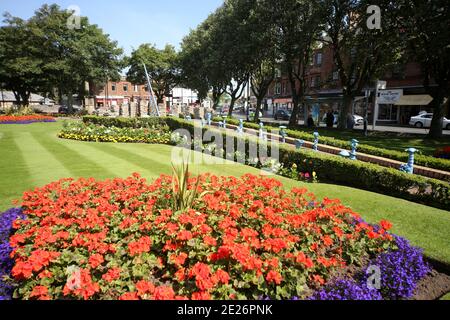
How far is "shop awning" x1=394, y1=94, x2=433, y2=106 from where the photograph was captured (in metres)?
33.9

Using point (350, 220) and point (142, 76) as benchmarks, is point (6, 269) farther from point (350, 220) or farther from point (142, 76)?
point (142, 76)

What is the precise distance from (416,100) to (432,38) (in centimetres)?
2037

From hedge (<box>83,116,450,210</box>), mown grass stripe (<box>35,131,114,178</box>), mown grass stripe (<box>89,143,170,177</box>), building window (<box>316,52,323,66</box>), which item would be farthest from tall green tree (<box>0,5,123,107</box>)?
hedge (<box>83,116,450,210</box>)

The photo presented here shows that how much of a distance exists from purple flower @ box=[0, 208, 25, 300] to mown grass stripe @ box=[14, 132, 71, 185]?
2663 millimetres

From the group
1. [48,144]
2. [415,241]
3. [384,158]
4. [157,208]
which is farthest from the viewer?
[48,144]

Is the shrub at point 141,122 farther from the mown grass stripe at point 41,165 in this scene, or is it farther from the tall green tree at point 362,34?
the tall green tree at point 362,34

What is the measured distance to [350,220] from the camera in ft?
19.5

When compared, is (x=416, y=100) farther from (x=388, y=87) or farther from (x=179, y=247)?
(x=179, y=247)

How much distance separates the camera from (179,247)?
4543 millimetres

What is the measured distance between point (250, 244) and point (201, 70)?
117 feet
